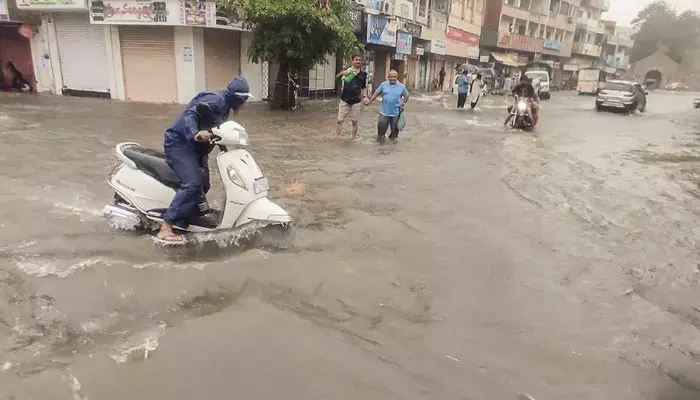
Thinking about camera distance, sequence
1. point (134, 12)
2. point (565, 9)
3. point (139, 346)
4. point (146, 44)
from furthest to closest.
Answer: point (565, 9)
point (146, 44)
point (134, 12)
point (139, 346)

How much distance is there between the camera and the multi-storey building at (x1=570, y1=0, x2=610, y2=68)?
67062 millimetres

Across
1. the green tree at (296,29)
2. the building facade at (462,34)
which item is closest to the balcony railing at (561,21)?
the building facade at (462,34)

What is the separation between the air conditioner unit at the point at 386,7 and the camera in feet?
82.8

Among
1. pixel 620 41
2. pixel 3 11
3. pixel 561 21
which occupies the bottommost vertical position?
pixel 3 11

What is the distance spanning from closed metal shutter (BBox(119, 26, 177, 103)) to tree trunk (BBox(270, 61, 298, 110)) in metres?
3.58

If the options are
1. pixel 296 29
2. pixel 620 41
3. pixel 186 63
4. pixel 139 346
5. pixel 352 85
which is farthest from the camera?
pixel 620 41

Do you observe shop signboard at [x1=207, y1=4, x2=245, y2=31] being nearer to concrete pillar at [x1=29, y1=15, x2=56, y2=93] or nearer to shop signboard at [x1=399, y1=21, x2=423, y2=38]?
concrete pillar at [x1=29, y1=15, x2=56, y2=93]

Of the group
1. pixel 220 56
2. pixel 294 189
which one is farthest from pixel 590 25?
pixel 294 189

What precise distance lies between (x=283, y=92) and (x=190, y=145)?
13.5 meters

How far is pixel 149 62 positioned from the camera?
17969 millimetres

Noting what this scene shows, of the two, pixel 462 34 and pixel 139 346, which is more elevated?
pixel 462 34

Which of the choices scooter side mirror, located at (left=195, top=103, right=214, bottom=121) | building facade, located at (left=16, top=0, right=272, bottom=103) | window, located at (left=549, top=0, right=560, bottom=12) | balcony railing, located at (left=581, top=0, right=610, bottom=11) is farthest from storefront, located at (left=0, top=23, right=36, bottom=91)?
balcony railing, located at (left=581, top=0, right=610, bottom=11)

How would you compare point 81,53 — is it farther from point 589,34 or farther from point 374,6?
point 589,34

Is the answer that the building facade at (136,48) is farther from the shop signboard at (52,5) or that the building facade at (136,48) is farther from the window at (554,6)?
the window at (554,6)
